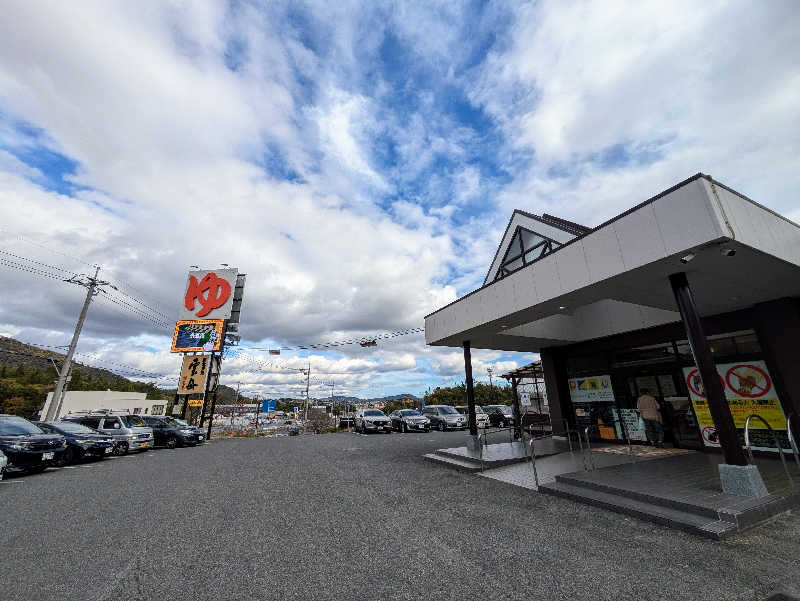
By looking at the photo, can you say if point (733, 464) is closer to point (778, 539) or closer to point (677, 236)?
point (778, 539)

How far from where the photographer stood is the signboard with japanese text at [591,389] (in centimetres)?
1193

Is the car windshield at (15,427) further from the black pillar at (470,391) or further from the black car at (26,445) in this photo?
the black pillar at (470,391)

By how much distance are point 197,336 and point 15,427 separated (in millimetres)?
18974

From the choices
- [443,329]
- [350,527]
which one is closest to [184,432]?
[443,329]

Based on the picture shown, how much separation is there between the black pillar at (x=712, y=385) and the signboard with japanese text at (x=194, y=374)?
29838 millimetres

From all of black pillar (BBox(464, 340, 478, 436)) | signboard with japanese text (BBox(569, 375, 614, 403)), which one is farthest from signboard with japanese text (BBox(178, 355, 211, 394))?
signboard with japanese text (BBox(569, 375, 614, 403))

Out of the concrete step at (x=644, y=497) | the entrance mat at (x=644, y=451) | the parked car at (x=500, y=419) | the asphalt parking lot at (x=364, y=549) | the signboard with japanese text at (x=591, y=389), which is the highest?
the signboard with japanese text at (x=591, y=389)

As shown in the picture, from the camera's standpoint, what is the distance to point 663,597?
3.01m

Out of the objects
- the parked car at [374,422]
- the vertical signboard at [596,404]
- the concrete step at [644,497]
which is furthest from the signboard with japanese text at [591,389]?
the parked car at [374,422]

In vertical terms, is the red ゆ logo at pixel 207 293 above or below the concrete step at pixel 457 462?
above

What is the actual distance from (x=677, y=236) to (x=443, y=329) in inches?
274

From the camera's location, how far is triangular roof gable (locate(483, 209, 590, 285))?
510 inches

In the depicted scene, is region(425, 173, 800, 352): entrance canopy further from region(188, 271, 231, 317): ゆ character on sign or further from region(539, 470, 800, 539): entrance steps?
region(188, 271, 231, 317): ゆ character on sign

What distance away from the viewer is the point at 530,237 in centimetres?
1406
